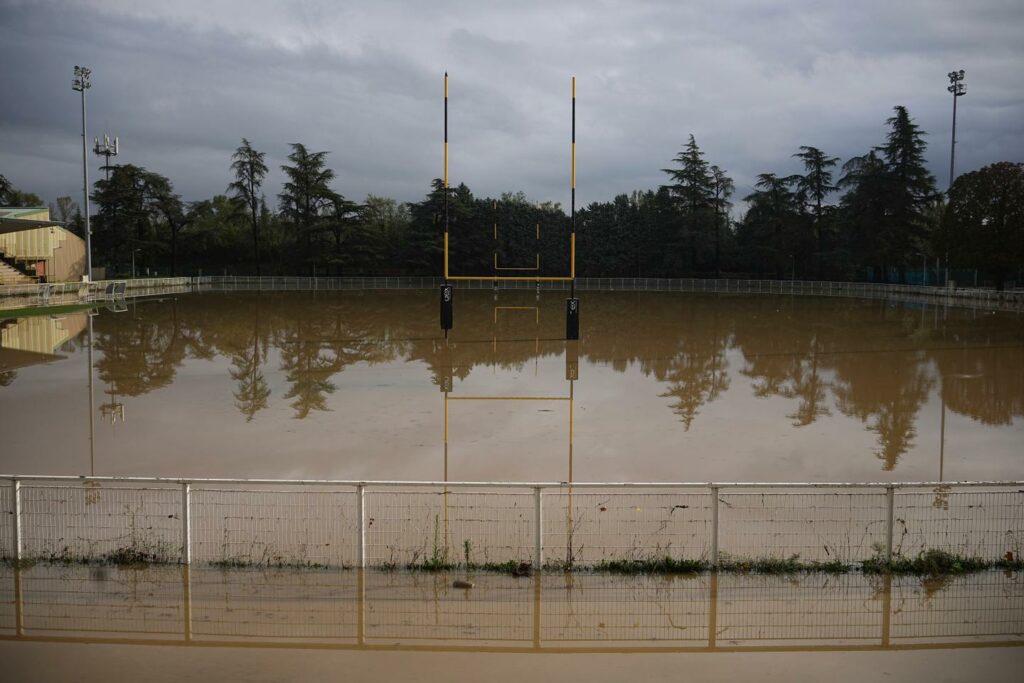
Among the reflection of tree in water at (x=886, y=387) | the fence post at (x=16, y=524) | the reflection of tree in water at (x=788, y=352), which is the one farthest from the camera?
the reflection of tree in water at (x=788, y=352)

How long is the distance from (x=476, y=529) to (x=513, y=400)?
28.0ft

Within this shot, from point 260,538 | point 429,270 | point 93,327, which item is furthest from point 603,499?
point 429,270

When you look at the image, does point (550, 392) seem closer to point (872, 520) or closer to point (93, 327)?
point (872, 520)

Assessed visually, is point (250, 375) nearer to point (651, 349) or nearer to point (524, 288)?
point (651, 349)

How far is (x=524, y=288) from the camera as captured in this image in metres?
67.1

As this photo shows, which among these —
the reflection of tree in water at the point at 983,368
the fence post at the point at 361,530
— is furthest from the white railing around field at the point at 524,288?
the fence post at the point at 361,530

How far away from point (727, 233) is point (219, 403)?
195ft

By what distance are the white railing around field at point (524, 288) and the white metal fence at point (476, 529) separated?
3469 centimetres

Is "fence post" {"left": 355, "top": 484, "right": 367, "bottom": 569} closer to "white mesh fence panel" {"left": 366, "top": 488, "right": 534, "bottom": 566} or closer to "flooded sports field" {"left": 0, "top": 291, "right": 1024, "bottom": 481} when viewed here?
"white mesh fence panel" {"left": 366, "top": 488, "right": 534, "bottom": 566}

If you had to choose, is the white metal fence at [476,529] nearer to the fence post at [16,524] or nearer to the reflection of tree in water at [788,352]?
the fence post at [16,524]

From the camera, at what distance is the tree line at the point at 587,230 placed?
5797 cm

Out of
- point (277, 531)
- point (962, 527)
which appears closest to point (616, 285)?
point (962, 527)

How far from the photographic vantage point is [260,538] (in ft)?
27.9

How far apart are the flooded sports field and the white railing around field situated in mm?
8871
